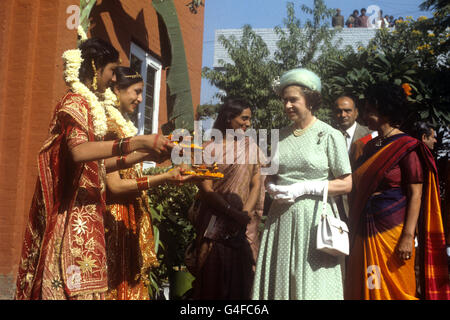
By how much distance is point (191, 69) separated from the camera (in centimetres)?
953

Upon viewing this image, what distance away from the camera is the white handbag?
10.6 feet

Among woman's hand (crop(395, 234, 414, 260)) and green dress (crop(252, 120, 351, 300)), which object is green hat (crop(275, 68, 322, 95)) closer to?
green dress (crop(252, 120, 351, 300))

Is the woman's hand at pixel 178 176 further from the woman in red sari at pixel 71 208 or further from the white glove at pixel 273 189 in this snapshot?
the white glove at pixel 273 189

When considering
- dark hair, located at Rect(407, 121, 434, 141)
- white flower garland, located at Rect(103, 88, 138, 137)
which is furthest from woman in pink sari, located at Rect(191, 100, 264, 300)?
dark hair, located at Rect(407, 121, 434, 141)

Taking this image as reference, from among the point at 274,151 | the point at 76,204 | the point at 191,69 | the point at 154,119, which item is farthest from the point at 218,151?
the point at 191,69

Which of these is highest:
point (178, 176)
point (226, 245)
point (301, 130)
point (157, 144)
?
point (301, 130)

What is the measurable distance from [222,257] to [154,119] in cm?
457

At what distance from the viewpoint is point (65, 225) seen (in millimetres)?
2980

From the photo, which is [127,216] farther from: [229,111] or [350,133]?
[350,133]

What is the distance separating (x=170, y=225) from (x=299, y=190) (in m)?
2.82

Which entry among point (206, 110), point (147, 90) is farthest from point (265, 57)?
point (147, 90)

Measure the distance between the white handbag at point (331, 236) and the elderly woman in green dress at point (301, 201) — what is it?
0.11 m

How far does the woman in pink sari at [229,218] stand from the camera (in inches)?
169
